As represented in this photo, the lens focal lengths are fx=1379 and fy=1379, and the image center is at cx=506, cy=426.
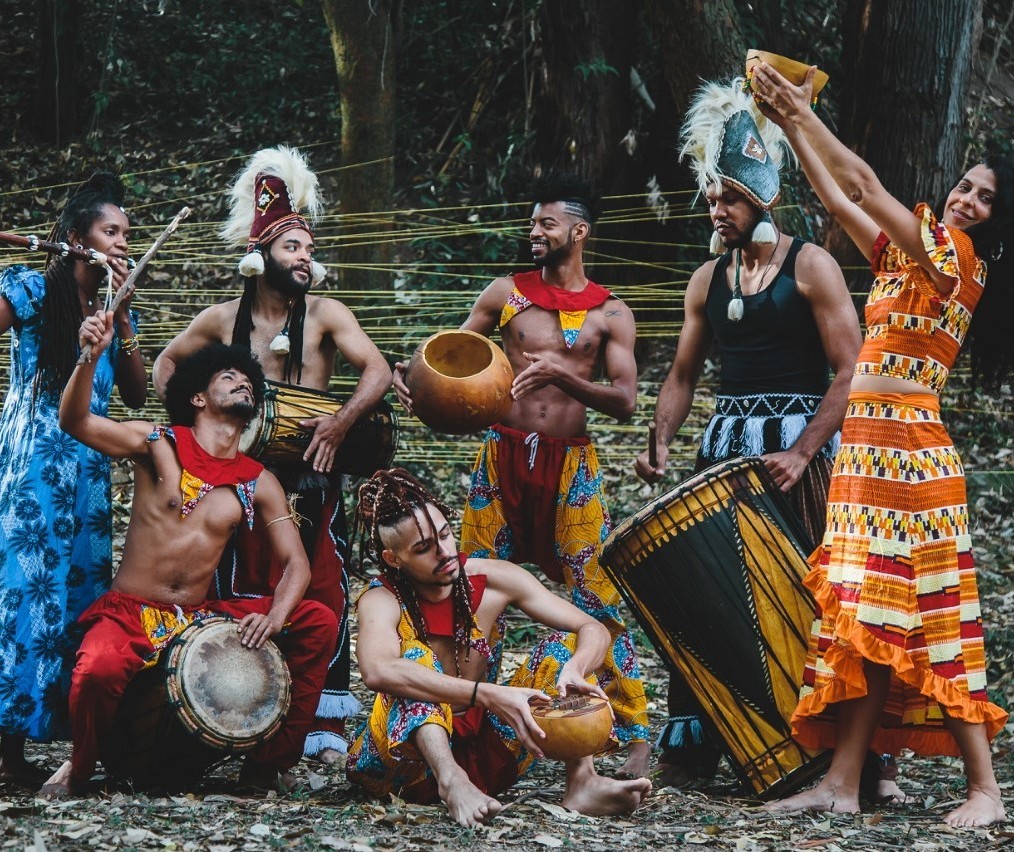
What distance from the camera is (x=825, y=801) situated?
4.18 meters

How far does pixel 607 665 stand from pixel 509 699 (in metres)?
1.12

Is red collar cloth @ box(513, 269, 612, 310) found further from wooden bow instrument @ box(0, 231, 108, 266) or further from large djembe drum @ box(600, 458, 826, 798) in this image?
wooden bow instrument @ box(0, 231, 108, 266)

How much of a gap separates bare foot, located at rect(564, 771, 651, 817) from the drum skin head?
0.97 metres

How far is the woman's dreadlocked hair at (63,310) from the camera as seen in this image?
15.2 feet

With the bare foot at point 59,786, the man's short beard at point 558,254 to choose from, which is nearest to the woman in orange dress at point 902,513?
the man's short beard at point 558,254

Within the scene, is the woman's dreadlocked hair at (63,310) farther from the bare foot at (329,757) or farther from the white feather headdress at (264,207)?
the bare foot at (329,757)

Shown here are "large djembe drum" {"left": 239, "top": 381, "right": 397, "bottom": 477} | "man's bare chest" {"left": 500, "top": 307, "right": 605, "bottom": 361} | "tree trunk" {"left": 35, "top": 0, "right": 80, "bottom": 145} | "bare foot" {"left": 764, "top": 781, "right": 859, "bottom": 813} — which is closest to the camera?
"bare foot" {"left": 764, "top": 781, "right": 859, "bottom": 813}

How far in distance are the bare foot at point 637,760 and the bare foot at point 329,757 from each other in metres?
0.99

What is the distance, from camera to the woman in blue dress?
14.6 ft

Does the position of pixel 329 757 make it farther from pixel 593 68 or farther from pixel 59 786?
pixel 593 68

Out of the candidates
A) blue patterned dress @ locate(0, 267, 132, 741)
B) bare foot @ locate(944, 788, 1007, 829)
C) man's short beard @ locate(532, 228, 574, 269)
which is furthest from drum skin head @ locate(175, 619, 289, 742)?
bare foot @ locate(944, 788, 1007, 829)

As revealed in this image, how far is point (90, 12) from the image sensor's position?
539 inches

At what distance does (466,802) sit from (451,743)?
Result: 38cm

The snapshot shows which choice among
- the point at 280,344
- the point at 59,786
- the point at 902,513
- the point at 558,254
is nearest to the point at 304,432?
the point at 280,344
